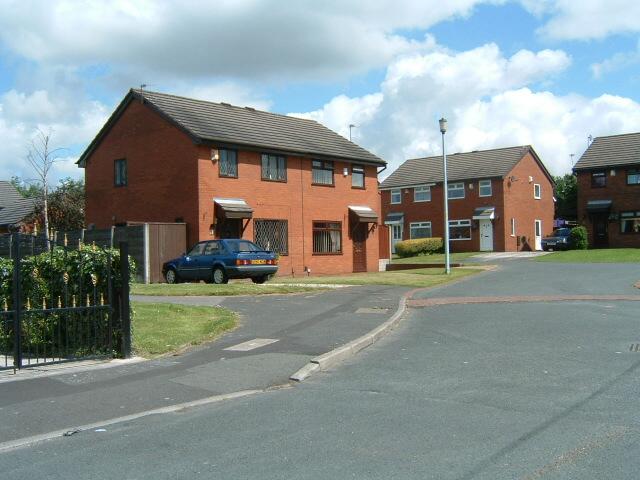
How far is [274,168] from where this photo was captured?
2923 cm

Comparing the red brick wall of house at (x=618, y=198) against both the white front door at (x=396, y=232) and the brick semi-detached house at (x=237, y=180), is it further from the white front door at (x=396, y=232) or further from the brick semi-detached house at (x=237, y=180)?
the brick semi-detached house at (x=237, y=180)

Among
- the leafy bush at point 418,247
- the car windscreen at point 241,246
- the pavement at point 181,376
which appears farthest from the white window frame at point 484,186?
the pavement at point 181,376

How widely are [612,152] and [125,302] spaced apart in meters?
43.6

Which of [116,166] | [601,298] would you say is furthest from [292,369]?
[116,166]

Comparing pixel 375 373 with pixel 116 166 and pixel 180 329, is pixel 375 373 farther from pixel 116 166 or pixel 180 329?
pixel 116 166

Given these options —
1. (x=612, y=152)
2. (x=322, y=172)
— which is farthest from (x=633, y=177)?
(x=322, y=172)

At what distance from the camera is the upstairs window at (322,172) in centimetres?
3091

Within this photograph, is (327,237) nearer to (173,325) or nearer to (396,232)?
(173,325)

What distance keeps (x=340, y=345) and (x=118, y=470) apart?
5.84 meters

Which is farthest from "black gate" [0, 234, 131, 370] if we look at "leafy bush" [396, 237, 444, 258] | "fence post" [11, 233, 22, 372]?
"leafy bush" [396, 237, 444, 258]

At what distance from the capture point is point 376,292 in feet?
62.7

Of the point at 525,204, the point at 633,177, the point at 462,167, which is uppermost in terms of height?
the point at 462,167

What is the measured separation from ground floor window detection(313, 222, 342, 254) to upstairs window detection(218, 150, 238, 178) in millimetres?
4898

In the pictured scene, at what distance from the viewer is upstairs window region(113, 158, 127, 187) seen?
29809mm
